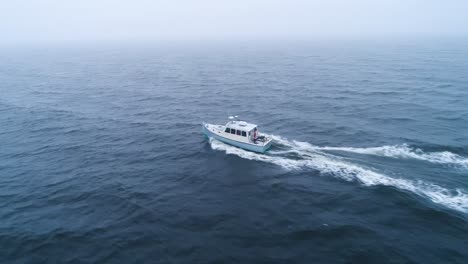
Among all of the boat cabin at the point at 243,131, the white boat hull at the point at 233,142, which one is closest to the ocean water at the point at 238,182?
the white boat hull at the point at 233,142

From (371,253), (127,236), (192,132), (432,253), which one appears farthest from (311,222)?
(192,132)

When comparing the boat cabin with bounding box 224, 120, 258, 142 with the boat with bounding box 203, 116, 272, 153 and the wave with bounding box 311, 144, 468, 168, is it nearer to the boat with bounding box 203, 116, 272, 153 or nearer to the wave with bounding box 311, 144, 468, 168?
the boat with bounding box 203, 116, 272, 153

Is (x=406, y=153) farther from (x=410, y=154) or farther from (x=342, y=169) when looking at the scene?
(x=342, y=169)

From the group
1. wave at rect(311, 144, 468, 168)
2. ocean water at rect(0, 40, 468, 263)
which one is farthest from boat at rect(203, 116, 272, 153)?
wave at rect(311, 144, 468, 168)

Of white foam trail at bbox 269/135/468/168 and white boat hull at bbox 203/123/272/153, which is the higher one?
white boat hull at bbox 203/123/272/153

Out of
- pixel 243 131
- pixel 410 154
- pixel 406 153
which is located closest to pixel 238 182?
pixel 243 131

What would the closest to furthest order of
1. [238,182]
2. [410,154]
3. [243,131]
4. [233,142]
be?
[238,182]
[410,154]
[243,131]
[233,142]
